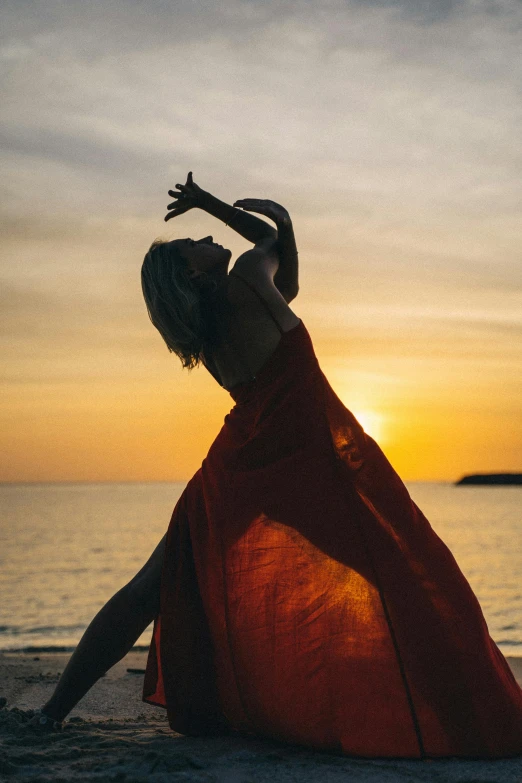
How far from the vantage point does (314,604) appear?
3102 mm

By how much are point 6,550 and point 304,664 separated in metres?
22.7

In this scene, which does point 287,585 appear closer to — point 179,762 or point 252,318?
point 179,762

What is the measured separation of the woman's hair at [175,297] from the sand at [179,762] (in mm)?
1570

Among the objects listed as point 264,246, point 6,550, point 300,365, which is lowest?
point 6,550

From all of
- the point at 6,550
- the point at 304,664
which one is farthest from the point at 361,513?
the point at 6,550

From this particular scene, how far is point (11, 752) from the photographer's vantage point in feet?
9.66

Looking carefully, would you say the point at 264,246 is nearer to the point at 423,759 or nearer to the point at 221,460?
the point at 221,460

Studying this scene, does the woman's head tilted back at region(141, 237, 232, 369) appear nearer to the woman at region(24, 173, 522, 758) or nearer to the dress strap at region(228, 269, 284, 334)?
the woman at region(24, 173, 522, 758)

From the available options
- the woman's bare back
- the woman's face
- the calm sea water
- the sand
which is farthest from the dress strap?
the calm sea water

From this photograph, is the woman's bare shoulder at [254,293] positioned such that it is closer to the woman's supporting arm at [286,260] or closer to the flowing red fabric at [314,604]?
the flowing red fabric at [314,604]

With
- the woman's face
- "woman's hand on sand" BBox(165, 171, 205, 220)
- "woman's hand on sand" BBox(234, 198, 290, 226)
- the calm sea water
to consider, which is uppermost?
"woman's hand on sand" BBox(165, 171, 205, 220)

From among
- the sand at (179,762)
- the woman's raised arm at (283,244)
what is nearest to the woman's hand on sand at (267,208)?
the woman's raised arm at (283,244)

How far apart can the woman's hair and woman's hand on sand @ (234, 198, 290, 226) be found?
1.28 ft

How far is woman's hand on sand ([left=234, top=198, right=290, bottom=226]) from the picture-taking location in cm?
339
